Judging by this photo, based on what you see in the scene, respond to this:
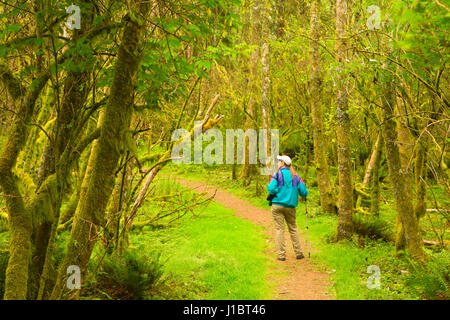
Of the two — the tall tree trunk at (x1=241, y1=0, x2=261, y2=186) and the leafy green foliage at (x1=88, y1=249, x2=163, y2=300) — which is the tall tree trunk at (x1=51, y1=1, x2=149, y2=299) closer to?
the leafy green foliage at (x1=88, y1=249, x2=163, y2=300)

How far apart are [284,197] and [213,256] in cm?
200

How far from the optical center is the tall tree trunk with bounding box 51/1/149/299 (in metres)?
3.72

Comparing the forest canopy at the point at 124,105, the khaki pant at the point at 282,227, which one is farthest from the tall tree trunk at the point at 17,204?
the khaki pant at the point at 282,227

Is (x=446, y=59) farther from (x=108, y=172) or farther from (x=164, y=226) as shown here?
(x=164, y=226)

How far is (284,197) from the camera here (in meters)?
7.71

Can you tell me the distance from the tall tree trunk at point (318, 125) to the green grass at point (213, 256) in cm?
278

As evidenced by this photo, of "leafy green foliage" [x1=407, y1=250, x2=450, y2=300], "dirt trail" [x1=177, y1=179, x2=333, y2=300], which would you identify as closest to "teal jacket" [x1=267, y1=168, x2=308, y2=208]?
"dirt trail" [x1=177, y1=179, x2=333, y2=300]

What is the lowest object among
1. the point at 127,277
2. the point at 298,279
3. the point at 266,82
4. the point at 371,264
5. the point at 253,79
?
the point at 298,279

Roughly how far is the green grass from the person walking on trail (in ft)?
2.21

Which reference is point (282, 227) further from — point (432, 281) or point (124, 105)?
point (124, 105)

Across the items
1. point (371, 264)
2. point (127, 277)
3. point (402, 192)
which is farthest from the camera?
point (371, 264)

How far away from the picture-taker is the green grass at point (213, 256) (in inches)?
241

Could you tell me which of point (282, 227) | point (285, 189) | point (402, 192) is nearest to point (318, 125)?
point (285, 189)
